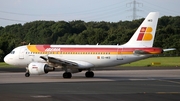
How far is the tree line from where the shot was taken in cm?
10531

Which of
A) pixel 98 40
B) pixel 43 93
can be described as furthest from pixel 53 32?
pixel 43 93

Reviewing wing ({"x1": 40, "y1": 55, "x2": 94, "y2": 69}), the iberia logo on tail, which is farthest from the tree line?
the iberia logo on tail

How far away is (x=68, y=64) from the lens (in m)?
38.7

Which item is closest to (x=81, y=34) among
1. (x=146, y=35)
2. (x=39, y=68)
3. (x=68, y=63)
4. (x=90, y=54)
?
(x=90, y=54)

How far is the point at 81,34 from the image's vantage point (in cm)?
12700

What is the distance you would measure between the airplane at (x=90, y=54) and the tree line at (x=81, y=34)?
4284 cm

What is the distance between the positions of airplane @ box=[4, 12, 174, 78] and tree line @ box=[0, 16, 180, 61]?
141 feet

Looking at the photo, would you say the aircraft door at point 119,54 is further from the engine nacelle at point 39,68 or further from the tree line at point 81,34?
the tree line at point 81,34

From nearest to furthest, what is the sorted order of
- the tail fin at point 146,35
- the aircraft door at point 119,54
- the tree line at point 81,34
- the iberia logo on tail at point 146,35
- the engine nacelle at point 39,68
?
the engine nacelle at point 39,68 → the aircraft door at point 119,54 → the tail fin at point 146,35 → the iberia logo on tail at point 146,35 → the tree line at point 81,34

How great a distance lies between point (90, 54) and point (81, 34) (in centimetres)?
8718

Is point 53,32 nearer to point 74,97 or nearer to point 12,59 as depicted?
point 12,59

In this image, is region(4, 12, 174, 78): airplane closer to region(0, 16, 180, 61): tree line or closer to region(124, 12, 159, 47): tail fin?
region(124, 12, 159, 47): tail fin

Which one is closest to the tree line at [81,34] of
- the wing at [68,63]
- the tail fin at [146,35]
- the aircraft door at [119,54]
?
the wing at [68,63]

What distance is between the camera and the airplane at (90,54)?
1522 inches
